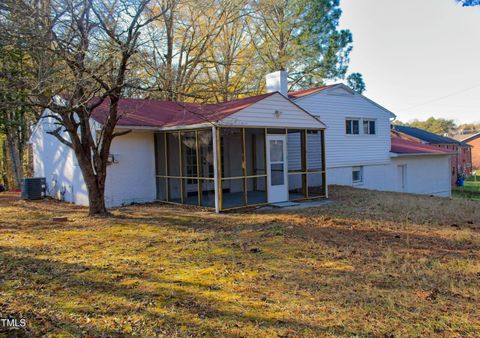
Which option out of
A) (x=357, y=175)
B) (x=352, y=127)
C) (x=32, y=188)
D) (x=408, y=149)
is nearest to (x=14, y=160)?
(x=32, y=188)

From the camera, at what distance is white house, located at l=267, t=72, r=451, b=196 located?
1809 cm

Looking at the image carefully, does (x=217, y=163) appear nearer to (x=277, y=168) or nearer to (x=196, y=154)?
(x=196, y=154)

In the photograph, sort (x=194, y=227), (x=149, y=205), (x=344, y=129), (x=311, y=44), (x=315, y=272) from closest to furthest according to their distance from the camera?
1. (x=315, y=272)
2. (x=194, y=227)
3. (x=149, y=205)
4. (x=344, y=129)
5. (x=311, y=44)

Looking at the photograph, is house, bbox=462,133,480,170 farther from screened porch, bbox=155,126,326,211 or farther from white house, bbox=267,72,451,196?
screened porch, bbox=155,126,326,211

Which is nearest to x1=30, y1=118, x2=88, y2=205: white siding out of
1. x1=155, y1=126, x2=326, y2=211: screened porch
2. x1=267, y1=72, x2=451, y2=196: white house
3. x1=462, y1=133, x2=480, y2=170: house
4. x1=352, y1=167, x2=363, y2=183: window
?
x1=155, y1=126, x2=326, y2=211: screened porch

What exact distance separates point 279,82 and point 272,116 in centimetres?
355

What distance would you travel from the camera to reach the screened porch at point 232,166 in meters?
11.4

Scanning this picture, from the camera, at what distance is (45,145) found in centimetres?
1554

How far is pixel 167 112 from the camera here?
14.7m

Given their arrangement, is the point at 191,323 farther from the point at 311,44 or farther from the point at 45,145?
the point at 311,44

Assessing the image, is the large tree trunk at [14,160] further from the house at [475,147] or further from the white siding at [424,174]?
the house at [475,147]

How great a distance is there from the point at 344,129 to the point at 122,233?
1365 cm

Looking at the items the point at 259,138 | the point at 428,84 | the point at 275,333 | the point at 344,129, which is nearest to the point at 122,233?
the point at 275,333

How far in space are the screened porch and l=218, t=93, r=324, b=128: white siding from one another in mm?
286
